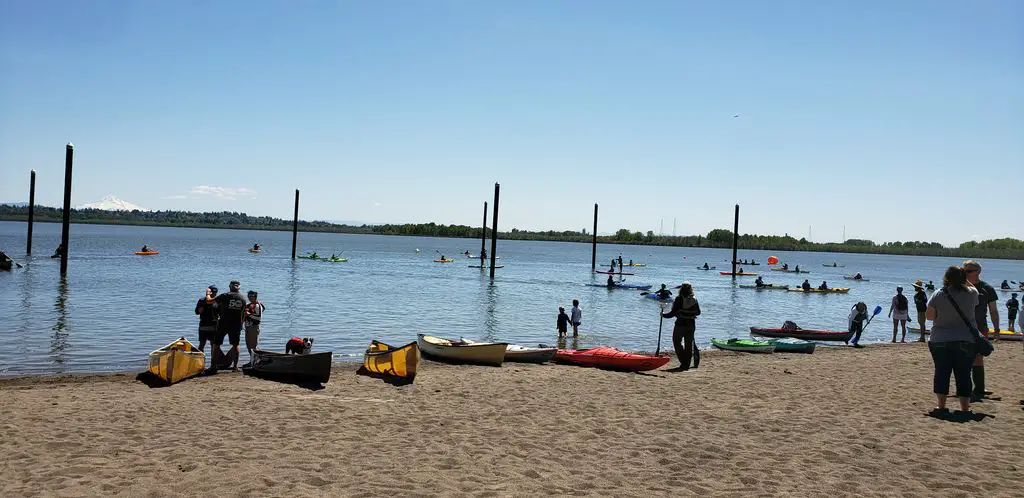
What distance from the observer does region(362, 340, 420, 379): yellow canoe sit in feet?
44.5

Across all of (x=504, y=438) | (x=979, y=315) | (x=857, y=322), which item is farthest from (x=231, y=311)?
(x=857, y=322)

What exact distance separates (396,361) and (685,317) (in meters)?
5.74

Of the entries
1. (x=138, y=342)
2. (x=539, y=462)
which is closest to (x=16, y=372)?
(x=138, y=342)

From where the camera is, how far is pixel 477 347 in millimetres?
16219

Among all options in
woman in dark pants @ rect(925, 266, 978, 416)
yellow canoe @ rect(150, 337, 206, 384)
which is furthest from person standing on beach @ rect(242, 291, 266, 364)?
woman in dark pants @ rect(925, 266, 978, 416)

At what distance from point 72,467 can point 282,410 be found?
3.28 m

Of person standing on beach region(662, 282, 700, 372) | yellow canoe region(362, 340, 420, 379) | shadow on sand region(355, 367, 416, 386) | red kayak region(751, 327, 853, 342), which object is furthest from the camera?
red kayak region(751, 327, 853, 342)

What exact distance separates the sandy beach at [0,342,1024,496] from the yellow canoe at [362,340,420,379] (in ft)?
1.38

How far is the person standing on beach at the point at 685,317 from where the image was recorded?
14.2 m

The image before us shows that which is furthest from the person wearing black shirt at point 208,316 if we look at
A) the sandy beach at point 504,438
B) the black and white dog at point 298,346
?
the black and white dog at point 298,346

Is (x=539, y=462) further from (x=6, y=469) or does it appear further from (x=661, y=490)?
(x=6, y=469)

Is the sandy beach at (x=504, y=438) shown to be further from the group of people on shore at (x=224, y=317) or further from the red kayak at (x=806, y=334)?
the red kayak at (x=806, y=334)

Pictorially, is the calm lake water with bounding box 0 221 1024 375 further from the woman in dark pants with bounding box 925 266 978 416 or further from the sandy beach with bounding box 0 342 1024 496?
the woman in dark pants with bounding box 925 266 978 416

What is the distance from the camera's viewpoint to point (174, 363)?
1307 cm
